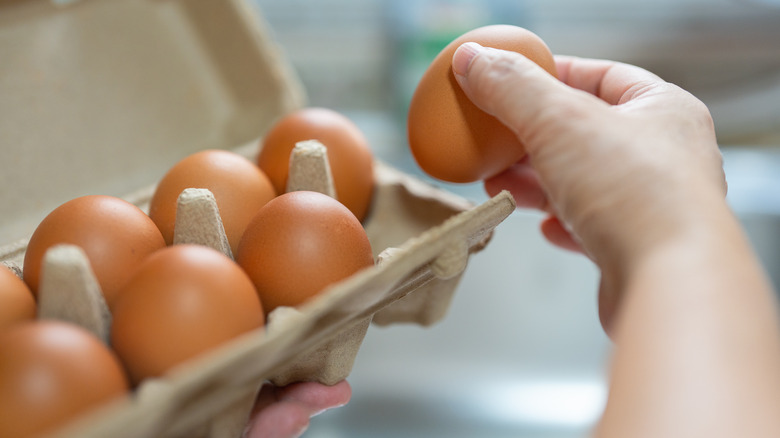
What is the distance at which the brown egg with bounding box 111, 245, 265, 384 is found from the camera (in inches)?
21.1

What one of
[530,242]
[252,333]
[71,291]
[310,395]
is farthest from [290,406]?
[530,242]

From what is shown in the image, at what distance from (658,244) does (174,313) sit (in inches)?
16.2

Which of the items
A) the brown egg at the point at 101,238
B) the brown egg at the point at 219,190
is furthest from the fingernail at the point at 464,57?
the brown egg at the point at 101,238

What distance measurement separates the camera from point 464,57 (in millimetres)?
693

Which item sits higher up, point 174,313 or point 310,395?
point 174,313

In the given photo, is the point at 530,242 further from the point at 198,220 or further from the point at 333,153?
the point at 198,220

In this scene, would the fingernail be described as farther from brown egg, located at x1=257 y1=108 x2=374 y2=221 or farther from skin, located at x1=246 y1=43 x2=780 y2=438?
brown egg, located at x1=257 y1=108 x2=374 y2=221

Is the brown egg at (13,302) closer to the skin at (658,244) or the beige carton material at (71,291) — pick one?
the beige carton material at (71,291)

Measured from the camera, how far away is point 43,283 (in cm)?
55

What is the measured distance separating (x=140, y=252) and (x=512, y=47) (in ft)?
1.51

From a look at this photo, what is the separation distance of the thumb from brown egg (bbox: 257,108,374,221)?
0.74 feet

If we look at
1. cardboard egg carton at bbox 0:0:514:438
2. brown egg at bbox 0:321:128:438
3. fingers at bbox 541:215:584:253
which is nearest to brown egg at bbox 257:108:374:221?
cardboard egg carton at bbox 0:0:514:438

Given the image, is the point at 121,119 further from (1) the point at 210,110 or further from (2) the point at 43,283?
(2) the point at 43,283

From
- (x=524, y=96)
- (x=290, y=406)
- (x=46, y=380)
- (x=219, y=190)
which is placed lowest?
(x=290, y=406)
